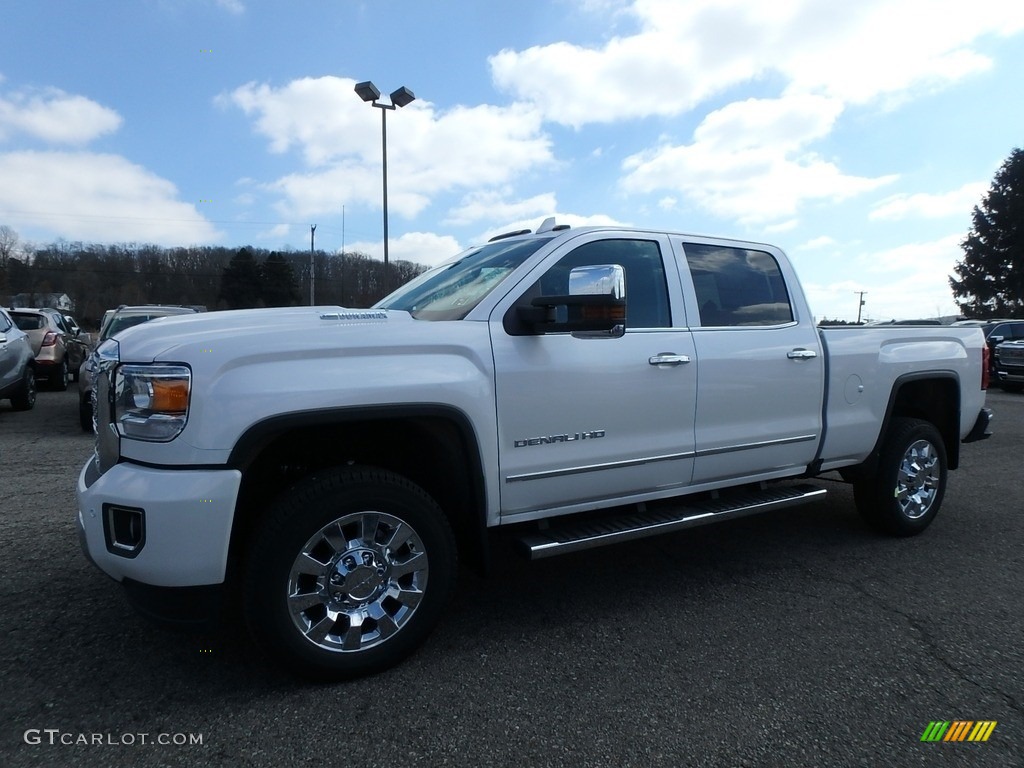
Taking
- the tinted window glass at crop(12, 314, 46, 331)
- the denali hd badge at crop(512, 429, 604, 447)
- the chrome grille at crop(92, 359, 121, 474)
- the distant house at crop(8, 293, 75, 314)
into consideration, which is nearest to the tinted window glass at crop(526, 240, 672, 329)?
the denali hd badge at crop(512, 429, 604, 447)

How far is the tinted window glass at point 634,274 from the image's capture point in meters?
3.47

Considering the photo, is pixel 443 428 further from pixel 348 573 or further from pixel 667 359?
pixel 667 359

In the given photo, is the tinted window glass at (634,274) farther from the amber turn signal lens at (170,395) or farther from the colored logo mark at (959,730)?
the colored logo mark at (959,730)

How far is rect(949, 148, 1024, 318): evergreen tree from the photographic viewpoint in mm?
43750

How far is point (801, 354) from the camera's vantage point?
412 centimetres

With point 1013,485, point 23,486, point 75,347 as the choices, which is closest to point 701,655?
Result: point 1013,485

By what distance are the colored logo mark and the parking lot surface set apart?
26mm

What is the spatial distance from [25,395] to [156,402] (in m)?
9.83

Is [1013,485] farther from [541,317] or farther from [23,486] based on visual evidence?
[23,486]

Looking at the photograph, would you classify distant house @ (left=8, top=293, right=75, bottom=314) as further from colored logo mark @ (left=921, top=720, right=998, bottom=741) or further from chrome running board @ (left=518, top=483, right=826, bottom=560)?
colored logo mark @ (left=921, top=720, right=998, bottom=741)

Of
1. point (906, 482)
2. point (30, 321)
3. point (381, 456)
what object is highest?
point (30, 321)

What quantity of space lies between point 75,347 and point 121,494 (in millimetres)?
14575

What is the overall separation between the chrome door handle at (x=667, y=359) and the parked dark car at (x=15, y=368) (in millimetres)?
9557

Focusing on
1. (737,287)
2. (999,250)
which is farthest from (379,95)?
(999,250)
